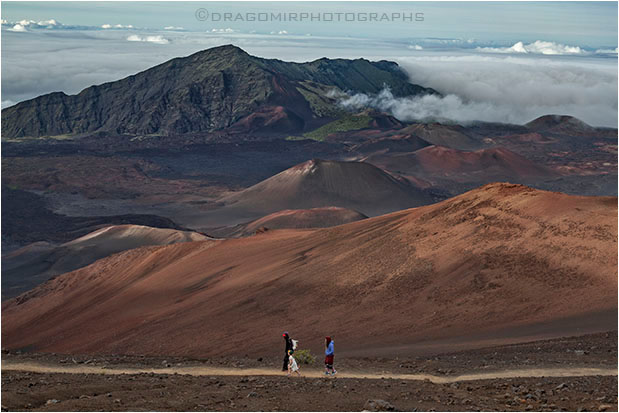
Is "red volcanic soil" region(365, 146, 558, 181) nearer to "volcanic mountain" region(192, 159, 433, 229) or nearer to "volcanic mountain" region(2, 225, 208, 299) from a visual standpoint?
"volcanic mountain" region(192, 159, 433, 229)

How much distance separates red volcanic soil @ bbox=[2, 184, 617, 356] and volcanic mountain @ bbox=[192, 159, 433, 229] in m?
55.4

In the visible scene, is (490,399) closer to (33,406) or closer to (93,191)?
(33,406)

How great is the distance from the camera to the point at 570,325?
23094mm

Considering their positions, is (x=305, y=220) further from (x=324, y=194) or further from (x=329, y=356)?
(x=329, y=356)

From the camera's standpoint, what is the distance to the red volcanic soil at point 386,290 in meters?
24.7

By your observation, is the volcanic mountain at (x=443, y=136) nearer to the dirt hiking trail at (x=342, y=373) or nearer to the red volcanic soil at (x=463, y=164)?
the red volcanic soil at (x=463, y=164)

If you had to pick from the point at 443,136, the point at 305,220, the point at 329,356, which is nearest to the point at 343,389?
the point at 329,356

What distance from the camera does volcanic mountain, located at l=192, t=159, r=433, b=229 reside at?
95838 mm

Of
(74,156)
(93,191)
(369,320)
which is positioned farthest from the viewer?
(74,156)

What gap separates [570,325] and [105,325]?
19585 mm

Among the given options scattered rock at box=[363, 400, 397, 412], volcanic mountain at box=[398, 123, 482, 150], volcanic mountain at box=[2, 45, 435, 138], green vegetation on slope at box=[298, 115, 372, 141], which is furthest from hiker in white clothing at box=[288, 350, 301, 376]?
volcanic mountain at box=[2, 45, 435, 138]

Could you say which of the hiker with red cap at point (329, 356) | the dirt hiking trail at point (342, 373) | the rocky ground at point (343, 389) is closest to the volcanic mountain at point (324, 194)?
the dirt hiking trail at point (342, 373)

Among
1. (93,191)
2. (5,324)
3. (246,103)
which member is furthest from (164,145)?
(5,324)

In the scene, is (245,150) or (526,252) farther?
(245,150)
